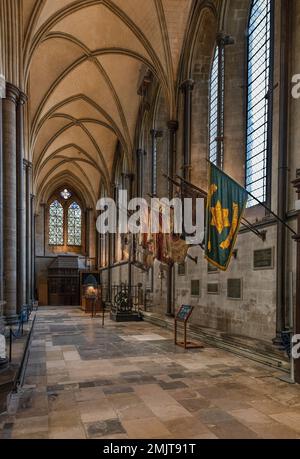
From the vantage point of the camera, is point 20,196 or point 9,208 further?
point 20,196

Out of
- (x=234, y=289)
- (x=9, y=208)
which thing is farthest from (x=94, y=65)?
(x=234, y=289)

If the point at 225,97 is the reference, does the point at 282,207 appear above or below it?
below

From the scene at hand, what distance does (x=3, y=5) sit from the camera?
11469mm

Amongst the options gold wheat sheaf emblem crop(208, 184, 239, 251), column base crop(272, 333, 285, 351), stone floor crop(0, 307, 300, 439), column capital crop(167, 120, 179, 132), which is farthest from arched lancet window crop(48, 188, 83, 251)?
column base crop(272, 333, 285, 351)

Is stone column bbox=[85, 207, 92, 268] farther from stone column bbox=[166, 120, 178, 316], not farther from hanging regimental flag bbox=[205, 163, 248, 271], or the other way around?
hanging regimental flag bbox=[205, 163, 248, 271]

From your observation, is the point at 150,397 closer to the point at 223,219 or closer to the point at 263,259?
the point at 223,219

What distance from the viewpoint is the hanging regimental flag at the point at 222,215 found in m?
7.92

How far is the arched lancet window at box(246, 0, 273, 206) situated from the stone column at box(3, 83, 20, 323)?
6.76m

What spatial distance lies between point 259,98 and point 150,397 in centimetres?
800

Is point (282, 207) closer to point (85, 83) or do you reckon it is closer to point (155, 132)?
point (155, 132)

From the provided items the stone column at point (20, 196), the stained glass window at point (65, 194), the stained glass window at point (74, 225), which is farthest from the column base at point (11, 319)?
the stained glass window at point (65, 194)

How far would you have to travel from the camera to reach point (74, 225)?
120 ft

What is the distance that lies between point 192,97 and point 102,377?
10.9 m

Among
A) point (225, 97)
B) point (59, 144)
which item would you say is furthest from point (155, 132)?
point (59, 144)
